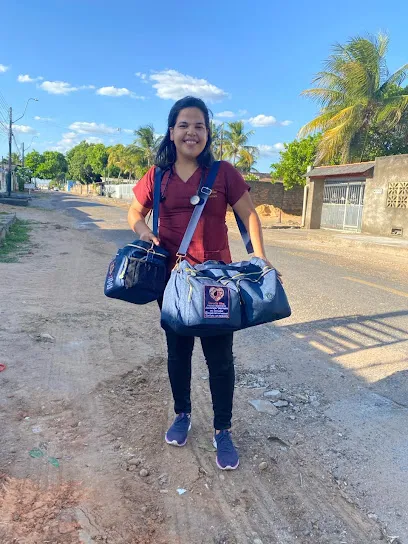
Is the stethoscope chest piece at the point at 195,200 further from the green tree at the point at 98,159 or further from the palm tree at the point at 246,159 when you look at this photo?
the green tree at the point at 98,159

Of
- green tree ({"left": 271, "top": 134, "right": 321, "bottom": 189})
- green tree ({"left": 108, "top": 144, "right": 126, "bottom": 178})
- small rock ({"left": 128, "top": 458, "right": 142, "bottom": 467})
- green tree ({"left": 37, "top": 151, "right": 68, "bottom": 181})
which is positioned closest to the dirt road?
small rock ({"left": 128, "top": 458, "right": 142, "bottom": 467})

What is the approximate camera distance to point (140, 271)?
215 centimetres

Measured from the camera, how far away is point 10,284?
612 centimetres

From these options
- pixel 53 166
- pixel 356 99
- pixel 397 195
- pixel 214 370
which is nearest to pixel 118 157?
pixel 53 166

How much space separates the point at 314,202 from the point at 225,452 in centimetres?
1905

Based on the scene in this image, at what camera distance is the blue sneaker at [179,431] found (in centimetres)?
243

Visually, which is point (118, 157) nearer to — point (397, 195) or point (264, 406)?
point (397, 195)

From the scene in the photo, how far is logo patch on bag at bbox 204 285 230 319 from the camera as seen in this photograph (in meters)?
1.92

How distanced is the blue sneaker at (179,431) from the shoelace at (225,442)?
0.21 m

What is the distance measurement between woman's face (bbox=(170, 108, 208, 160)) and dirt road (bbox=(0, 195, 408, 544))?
158cm

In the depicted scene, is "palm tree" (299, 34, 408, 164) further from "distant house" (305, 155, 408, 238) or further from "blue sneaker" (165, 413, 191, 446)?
"blue sneaker" (165, 413, 191, 446)

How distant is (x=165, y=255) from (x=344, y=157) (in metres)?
20.6

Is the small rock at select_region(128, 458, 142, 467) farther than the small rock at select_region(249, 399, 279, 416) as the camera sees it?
No

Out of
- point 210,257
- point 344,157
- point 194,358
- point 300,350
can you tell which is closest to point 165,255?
point 210,257
